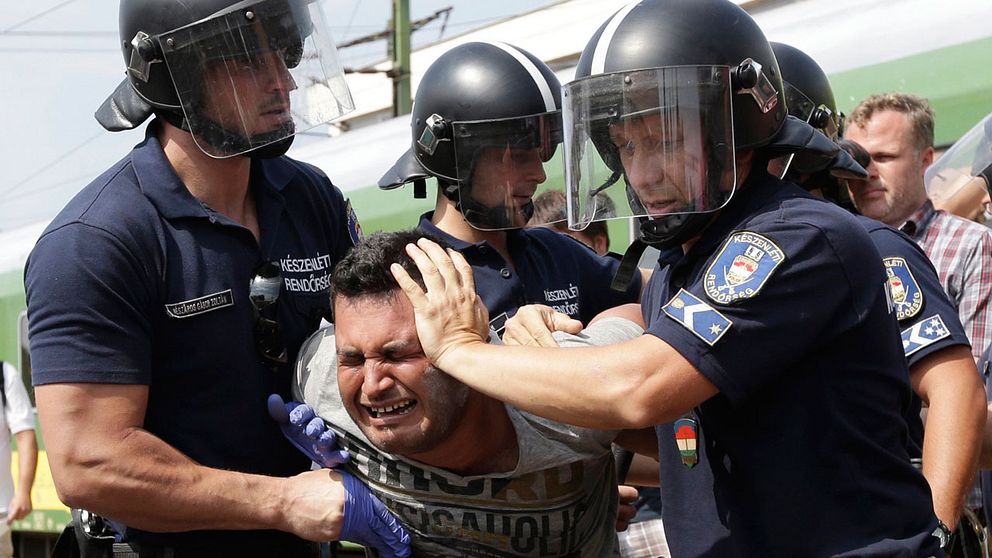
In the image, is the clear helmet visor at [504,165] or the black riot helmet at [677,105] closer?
the black riot helmet at [677,105]

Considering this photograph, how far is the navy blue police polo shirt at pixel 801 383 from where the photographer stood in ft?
7.55

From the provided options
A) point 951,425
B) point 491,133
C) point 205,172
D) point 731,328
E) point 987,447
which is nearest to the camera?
point 731,328

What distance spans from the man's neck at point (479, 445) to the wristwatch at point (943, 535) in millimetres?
965

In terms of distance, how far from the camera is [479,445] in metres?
2.89

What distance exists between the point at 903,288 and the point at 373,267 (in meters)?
1.51

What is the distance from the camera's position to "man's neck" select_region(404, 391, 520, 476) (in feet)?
9.36

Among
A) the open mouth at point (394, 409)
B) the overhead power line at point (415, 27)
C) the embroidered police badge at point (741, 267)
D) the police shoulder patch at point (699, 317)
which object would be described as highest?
the embroidered police badge at point (741, 267)

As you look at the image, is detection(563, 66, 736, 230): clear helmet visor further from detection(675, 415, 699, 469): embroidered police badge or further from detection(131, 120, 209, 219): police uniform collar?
detection(131, 120, 209, 219): police uniform collar

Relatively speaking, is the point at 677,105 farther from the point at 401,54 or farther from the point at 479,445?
the point at 401,54

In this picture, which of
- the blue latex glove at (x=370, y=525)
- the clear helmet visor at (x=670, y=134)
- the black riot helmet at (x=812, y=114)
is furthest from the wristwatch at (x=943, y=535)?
the blue latex glove at (x=370, y=525)

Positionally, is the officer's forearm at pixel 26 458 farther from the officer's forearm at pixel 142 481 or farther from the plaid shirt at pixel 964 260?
Result: the plaid shirt at pixel 964 260

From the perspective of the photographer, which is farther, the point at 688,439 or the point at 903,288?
the point at 903,288

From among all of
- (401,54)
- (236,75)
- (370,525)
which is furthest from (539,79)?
(401,54)

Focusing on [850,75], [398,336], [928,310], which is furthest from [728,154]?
[850,75]
